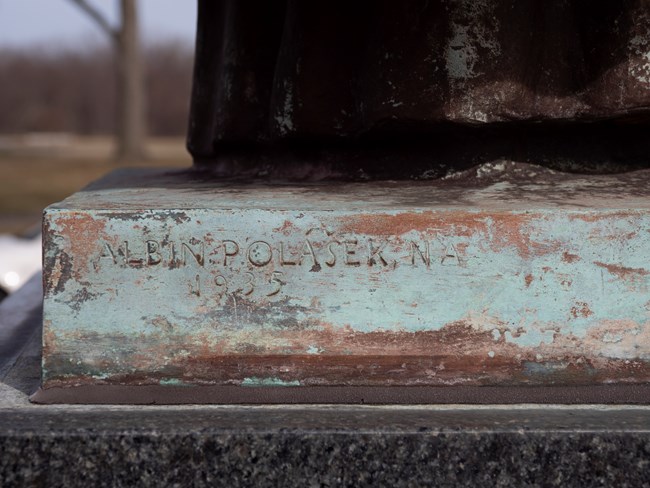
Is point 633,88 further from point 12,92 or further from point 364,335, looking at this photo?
point 12,92

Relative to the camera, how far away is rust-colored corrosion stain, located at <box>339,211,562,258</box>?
6.32ft

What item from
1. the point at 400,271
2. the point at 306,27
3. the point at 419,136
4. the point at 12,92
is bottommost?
the point at 12,92

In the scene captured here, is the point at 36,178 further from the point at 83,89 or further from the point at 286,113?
the point at 83,89

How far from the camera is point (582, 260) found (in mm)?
1931

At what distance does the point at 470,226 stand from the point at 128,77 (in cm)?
1451

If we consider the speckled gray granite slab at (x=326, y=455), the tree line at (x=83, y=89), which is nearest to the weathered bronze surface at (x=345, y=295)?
the speckled gray granite slab at (x=326, y=455)

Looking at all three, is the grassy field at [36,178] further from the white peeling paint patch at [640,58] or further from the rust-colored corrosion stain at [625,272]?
the rust-colored corrosion stain at [625,272]

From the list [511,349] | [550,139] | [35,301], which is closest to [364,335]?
[511,349]

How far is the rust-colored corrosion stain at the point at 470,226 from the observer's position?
75.8 inches

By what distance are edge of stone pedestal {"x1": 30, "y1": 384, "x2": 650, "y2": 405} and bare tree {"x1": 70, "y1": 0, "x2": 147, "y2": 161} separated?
485 inches

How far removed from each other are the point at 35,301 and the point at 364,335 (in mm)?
1376

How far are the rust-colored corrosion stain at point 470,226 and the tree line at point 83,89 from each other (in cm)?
3329

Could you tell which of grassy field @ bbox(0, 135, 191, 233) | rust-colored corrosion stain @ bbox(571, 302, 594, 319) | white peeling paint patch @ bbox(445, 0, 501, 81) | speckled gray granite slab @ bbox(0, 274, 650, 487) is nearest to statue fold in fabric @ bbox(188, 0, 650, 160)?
white peeling paint patch @ bbox(445, 0, 501, 81)

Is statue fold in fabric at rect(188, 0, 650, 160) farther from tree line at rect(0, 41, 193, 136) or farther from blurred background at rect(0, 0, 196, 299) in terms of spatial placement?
tree line at rect(0, 41, 193, 136)
